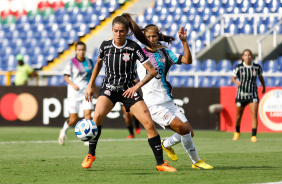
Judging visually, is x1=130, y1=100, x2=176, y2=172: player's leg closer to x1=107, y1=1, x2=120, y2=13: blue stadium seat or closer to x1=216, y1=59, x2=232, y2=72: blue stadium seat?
x1=216, y1=59, x2=232, y2=72: blue stadium seat

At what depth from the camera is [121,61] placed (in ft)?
25.8

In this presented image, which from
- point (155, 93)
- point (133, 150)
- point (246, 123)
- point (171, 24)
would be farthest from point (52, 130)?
point (155, 93)

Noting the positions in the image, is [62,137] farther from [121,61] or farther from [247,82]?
[121,61]

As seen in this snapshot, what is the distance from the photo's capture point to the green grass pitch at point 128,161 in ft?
23.5

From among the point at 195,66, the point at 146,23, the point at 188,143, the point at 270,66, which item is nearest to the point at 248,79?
the point at 270,66

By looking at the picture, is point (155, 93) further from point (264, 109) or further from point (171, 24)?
point (171, 24)

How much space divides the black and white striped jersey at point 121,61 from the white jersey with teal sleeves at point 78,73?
5106 millimetres

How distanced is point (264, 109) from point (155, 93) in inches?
368

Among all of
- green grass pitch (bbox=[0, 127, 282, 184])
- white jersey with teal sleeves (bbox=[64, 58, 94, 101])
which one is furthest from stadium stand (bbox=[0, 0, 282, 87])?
white jersey with teal sleeves (bbox=[64, 58, 94, 101])

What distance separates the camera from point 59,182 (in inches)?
269

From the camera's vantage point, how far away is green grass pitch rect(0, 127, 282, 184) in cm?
717

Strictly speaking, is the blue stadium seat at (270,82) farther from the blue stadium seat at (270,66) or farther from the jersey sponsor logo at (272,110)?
the jersey sponsor logo at (272,110)

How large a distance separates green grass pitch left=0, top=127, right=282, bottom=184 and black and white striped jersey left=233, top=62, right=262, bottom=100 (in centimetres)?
111

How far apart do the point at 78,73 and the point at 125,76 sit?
5.28 meters
